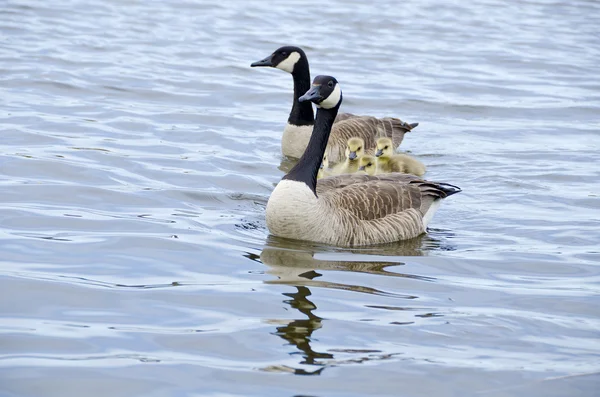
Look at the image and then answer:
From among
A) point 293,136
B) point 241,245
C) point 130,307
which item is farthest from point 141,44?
point 130,307

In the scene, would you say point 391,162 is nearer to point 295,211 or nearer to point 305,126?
point 305,126

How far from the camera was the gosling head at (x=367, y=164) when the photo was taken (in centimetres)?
1133

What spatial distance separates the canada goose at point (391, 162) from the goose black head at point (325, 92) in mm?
2375

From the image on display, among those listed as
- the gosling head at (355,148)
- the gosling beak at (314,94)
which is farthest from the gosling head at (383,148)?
the gosling beak at (314,94)

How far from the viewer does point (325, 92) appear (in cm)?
924

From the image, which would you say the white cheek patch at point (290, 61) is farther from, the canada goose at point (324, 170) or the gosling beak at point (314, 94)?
Result: the gosling beak at point (314, 94)

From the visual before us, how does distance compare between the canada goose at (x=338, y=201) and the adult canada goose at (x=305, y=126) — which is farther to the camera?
the adult canada goose at (x=305, y=126)

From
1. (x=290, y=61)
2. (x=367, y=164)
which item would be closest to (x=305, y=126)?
(x=290, y=61)

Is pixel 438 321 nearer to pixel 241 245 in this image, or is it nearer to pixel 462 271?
pixel 462 271

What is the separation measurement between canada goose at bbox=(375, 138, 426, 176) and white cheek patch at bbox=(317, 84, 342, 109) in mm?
2335

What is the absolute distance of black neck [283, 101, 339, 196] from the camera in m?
9.00

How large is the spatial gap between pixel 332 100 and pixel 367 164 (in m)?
2.14

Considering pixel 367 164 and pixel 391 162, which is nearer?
pixel 367 164

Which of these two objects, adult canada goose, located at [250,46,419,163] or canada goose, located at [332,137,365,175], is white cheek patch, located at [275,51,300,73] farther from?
canada goose, located at [332,137,365,175]
